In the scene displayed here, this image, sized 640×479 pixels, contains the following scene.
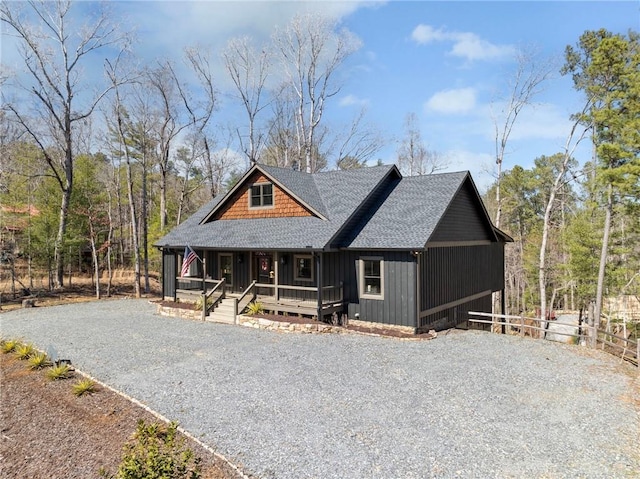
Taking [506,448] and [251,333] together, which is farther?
[251,333]

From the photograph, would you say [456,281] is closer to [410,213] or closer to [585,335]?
[410,213]

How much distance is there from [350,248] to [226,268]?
6692 mm

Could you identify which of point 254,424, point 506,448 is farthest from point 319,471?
point 506,448

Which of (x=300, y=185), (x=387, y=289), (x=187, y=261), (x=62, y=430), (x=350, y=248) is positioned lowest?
(x=62, y=430)

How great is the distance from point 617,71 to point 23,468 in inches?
959

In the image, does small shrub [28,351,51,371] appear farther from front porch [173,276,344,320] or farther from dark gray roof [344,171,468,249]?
dark gray roof [344,171,468,249]

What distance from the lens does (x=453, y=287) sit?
15.0 meters

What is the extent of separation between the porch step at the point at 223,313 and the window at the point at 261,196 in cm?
444

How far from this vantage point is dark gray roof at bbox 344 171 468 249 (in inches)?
501

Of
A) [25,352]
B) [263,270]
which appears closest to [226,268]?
[263,270]

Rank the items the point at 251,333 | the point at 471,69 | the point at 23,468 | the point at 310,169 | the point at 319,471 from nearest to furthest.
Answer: the point at 319,471
the point at 23,468
the point at 251,333
the point at 471,69
the point at 310,169

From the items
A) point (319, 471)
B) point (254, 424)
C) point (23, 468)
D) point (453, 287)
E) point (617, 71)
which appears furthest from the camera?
point (617, 71)

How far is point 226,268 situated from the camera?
57.0 ft

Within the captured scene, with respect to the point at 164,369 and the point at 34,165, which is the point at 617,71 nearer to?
the point at 164,369
